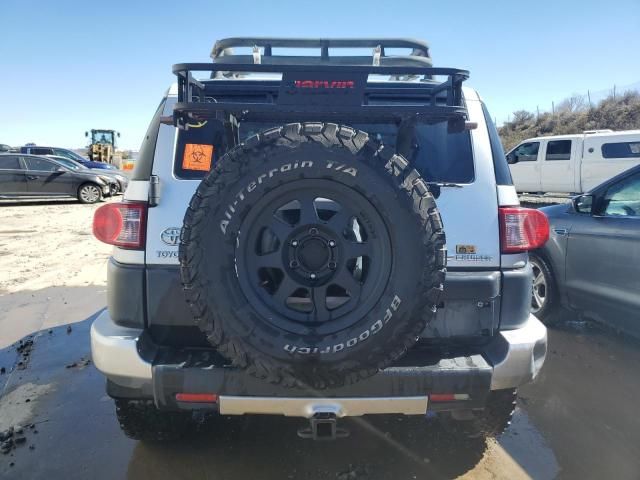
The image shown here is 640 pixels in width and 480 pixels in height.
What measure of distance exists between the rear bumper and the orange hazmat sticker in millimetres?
837

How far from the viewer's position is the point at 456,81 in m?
2.19

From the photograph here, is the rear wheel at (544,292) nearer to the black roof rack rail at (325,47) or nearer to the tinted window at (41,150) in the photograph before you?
the black roof rack rail at (325,47)

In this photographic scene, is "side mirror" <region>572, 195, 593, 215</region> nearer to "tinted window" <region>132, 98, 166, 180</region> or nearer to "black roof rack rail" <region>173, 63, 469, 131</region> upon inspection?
"black roof rack rail" <region>173, 63, 469, 131</region>

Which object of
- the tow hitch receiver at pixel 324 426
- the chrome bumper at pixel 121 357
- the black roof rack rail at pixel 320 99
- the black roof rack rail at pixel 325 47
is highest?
the black roof rack rail at pixel 325 47

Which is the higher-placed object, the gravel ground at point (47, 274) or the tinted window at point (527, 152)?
the tinted window at point (527, 152)

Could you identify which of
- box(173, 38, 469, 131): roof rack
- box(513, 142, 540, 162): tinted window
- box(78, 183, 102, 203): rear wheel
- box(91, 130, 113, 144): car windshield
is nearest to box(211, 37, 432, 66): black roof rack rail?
box(173, 38, 469, 131): roof rack

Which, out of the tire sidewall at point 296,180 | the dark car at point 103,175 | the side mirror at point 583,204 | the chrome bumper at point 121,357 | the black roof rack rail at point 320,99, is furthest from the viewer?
the dark car at point 103,175

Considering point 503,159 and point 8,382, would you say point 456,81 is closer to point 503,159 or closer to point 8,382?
point 503,159

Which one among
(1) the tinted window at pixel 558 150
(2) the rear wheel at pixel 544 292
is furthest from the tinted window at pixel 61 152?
(2) the rear wheel at pixel 544 292

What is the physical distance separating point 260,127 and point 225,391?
128 centimetres

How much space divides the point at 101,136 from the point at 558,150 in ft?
106

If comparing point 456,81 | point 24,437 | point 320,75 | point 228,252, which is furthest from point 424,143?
point 24,437

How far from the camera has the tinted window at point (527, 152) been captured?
17547mm

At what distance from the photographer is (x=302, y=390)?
2039 millimetres
